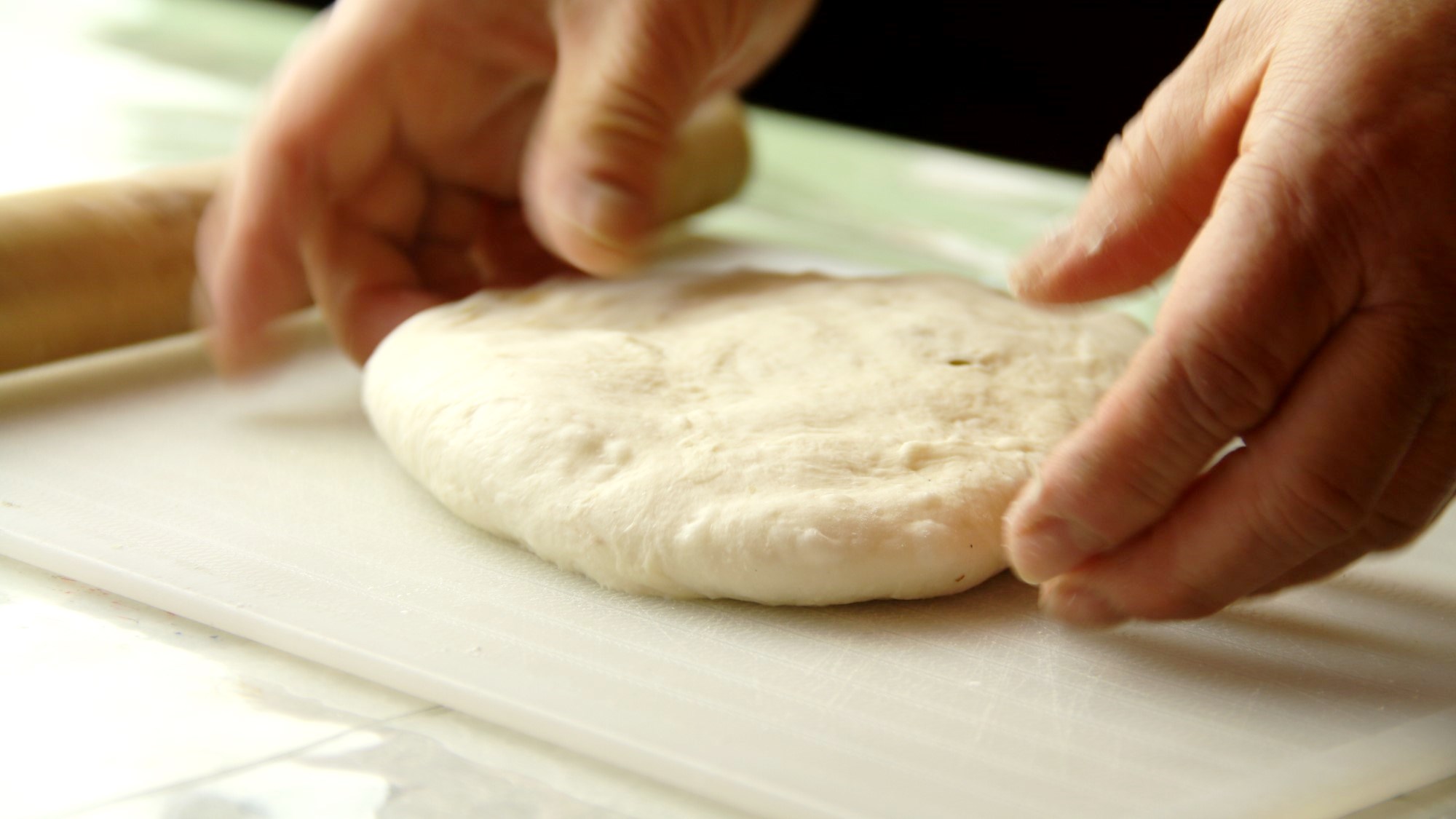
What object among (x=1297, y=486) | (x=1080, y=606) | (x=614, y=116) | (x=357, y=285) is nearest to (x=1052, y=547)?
(x=1080, y=606)

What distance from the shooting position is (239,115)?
2.77 meters

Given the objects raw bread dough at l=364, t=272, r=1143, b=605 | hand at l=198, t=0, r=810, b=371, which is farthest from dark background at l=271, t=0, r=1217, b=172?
raw bread dough at l=364, t=272, r=1143, b=605

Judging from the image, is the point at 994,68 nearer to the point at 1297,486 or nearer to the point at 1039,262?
the point at 1039,262

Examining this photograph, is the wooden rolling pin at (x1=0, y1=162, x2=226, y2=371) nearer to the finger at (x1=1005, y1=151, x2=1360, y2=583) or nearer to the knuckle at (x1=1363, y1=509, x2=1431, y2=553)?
the finger at (x1=1005, y1=151, x2=1360, y2=583)

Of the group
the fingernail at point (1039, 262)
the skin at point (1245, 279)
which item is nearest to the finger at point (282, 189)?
the skin at point (1245, 279)

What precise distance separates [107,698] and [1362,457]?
96 cm

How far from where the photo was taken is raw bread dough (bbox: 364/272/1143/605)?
1.04 m

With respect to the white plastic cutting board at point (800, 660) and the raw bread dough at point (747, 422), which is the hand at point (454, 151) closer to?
the raw bread dough at point (747, 422)

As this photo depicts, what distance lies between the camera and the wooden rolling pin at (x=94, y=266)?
1.44m

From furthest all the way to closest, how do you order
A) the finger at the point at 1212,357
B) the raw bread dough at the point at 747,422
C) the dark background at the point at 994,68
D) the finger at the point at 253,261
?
the dark background at the point at 994,68 → the finger at the point at 253,261 → the raw bread dough at the point at 747,422 → the finger at the point at 1212,357

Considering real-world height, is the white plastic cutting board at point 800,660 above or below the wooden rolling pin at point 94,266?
below

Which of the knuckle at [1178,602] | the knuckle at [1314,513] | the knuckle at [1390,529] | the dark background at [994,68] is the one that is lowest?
the dark background at [994,68]

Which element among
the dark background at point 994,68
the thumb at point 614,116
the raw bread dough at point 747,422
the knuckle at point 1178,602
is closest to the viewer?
the knuckle at point 1178,602

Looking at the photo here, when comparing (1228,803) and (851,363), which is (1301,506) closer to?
(1228,803)
